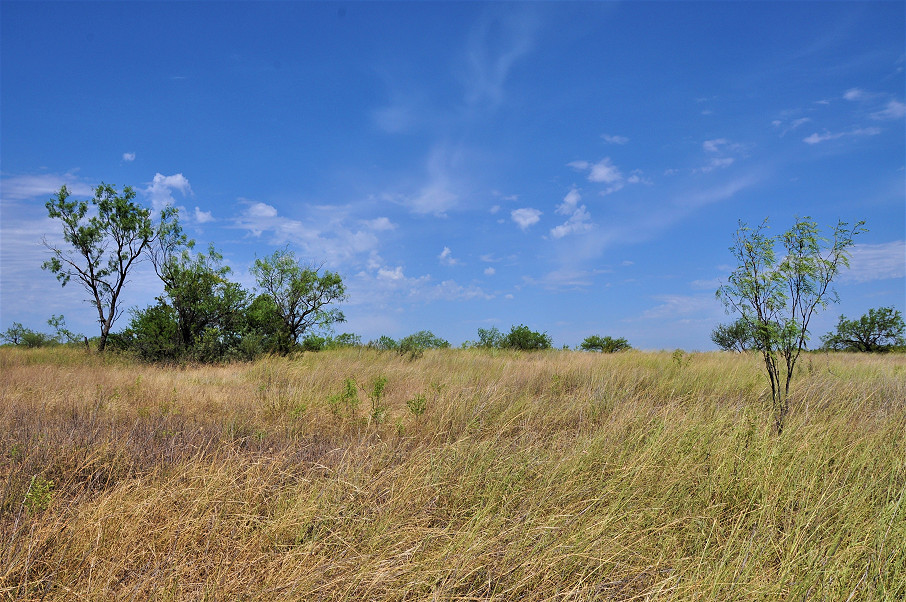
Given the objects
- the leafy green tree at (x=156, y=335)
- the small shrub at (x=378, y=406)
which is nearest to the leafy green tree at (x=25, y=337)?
the leafy green tree at (x=156, y=335)

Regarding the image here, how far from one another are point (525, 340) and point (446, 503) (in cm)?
1788

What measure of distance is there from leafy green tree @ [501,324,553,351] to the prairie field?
1431 centimetres

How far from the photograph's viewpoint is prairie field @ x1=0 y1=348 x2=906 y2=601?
2.95 m

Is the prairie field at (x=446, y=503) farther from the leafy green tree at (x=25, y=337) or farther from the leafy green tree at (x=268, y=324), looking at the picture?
the leafy green tree at (x=25, y=337)

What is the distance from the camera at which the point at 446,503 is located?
4.02m

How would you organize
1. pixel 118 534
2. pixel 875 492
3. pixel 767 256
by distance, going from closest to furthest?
1. pixel 118 534
2. pixel 875 492
3. pixel 767 256

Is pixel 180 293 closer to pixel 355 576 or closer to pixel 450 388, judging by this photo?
pixel 450 388

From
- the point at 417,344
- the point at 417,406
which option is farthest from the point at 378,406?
the point at 417,344

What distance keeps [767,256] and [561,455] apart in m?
4.96

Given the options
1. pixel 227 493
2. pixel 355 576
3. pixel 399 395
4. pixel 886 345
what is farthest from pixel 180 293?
pixel 886 345

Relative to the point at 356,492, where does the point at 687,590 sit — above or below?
below

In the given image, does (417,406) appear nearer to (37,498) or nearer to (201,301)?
(37,498)

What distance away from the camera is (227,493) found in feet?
12.9

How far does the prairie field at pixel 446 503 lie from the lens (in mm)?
2949
